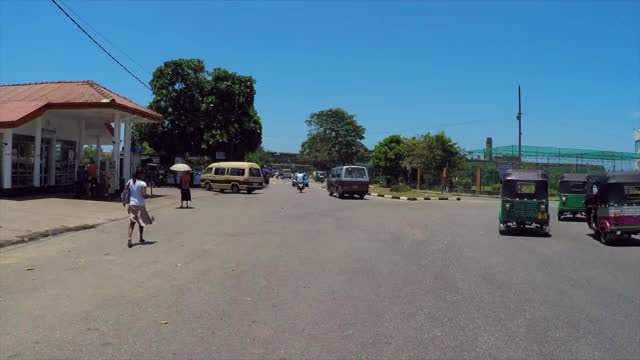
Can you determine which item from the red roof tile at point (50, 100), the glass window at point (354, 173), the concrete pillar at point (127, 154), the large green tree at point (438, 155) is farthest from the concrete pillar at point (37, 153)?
the large green tree at point (438, 155)

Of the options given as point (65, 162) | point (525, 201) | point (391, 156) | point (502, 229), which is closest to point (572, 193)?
point (525, 201)

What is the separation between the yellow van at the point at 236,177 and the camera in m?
35.8

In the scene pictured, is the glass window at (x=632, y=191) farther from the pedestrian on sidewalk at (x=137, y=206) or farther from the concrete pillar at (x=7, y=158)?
the concrete pillar at (x=7, y=158)

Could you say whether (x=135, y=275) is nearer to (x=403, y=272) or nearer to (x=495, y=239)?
(x=403, y=272)

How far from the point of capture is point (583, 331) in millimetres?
5680

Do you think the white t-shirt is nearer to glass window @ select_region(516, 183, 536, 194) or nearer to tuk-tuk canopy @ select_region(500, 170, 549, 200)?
tuk-tuk canopy @ select_region(500, 170, 549, 200)

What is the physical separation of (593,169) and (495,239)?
3060 cm

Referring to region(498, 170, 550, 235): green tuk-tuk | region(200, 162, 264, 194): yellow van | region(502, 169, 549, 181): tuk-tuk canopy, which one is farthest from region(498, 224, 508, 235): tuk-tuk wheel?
region(200, 162, 264, 194): yellow van

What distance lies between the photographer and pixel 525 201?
15.1 m

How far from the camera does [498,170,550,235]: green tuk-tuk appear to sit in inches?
591

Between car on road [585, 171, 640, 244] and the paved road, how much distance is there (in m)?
0.64

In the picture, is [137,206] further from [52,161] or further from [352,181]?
[352,181]

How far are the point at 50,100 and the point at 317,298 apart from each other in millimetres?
21375

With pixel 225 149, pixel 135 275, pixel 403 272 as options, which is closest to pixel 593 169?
pixel 225 149
